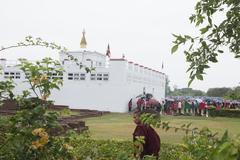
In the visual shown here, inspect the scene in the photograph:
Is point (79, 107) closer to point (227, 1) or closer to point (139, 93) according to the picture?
point (139, 93)

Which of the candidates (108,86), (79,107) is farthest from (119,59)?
(79,107)

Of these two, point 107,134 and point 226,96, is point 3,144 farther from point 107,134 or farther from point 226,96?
point 107,134

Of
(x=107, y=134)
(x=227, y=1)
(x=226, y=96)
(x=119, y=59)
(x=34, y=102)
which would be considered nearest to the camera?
(x=227, y=1)

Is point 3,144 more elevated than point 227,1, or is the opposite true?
point 227,1

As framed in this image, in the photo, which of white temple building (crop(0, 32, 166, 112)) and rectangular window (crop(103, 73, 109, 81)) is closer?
white temple building (crop(0, 32, 166, 112))

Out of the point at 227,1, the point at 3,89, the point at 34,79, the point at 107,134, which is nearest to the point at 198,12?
the point at 227,1

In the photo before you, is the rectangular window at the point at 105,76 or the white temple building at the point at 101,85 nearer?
the white temple building at the point at 101,85

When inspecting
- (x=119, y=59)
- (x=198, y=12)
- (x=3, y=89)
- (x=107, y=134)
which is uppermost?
(x=119, y=59)

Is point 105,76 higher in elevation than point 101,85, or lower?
higher

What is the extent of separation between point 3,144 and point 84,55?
26224 mm

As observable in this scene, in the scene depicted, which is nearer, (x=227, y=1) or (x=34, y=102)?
(x=227, y=1)

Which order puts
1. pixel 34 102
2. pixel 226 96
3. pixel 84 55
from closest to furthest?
1. pixel 226 96
2. pixel 34 102
3. pixel 84 55

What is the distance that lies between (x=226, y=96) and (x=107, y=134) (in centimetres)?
1147

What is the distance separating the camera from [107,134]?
1353 cm
